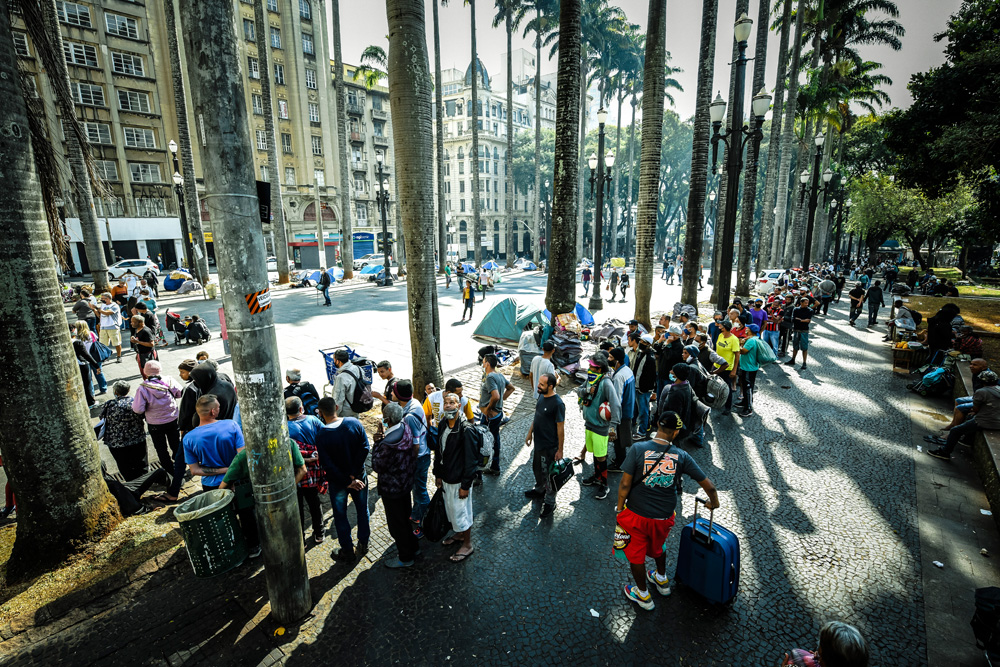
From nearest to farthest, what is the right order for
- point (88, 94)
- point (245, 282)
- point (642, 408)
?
point (245, 282) < point (642, 408) < point (88, 94)

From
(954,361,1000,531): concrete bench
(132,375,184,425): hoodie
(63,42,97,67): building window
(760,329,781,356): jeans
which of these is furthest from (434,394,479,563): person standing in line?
(63,42,97,67): building window

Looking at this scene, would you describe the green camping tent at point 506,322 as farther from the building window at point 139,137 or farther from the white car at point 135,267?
the building window at point 139,137

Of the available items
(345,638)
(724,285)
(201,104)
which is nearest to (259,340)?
(201,104)

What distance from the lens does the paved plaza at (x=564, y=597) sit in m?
3.97

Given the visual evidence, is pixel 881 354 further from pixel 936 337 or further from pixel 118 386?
pixel 118 386

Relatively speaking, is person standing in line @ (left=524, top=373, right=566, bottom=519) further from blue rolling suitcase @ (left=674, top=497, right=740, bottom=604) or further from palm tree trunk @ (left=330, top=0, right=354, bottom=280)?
palm tree trunk @ (left=330, top=0, right=354, bottom=280)

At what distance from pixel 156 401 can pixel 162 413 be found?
7.4 inches

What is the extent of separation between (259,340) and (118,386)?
3.80 meters

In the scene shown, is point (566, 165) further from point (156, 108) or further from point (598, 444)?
point (156, 108)

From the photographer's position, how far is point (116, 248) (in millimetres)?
40000

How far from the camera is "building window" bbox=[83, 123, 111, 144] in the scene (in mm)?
35966

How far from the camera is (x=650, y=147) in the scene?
14.2 m

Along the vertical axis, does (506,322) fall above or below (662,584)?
above

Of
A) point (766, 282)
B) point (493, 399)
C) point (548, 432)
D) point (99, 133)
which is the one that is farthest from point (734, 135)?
point (99, 133)
